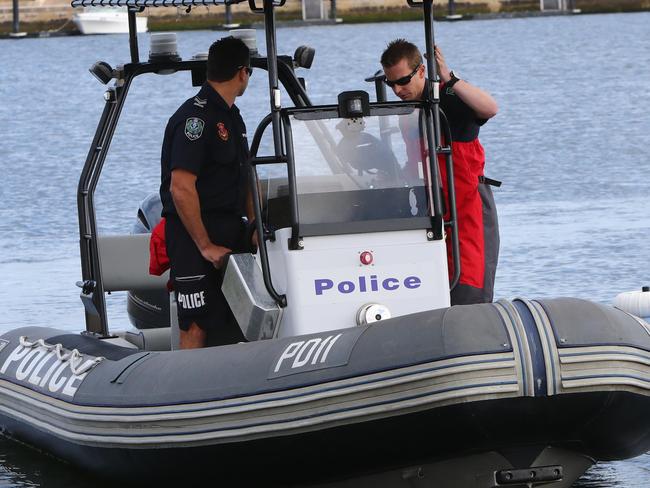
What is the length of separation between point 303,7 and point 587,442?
208 feet

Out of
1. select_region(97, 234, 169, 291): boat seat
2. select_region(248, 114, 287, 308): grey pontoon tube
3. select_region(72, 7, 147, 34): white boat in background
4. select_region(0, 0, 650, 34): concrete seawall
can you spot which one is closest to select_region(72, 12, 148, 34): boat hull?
select_region(72, 7, 147, 34): white boat in background

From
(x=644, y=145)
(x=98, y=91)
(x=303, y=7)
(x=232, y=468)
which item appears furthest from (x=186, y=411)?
(x=303, y=7)

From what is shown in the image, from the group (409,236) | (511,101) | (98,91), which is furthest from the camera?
(98,91)

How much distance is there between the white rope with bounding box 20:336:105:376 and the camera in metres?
6.22

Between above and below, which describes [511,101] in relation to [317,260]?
below

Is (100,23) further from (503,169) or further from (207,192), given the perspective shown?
(207,192)

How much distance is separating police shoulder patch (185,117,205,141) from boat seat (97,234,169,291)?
200 centimetres

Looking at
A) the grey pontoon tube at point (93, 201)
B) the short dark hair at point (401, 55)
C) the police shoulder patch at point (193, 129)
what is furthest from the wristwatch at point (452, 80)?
the grey pontoon tube at point (93, 201)

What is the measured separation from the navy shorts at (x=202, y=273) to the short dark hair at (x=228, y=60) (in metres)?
0.51

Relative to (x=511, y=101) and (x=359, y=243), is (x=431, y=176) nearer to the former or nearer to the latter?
(x=359, y=243)

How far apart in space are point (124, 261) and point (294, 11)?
207 ft

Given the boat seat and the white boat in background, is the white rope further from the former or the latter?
the white boat in background

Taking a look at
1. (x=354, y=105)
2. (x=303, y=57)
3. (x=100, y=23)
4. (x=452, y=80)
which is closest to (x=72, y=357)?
(x=354, y=105)

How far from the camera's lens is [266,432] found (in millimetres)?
5395
